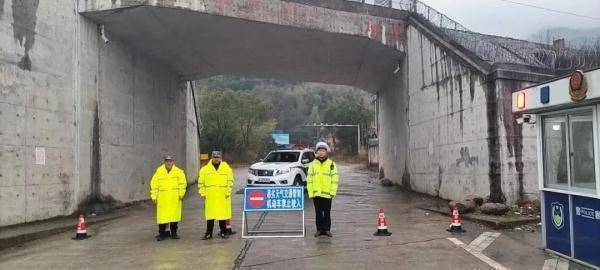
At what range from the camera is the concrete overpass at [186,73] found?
12.8 meters

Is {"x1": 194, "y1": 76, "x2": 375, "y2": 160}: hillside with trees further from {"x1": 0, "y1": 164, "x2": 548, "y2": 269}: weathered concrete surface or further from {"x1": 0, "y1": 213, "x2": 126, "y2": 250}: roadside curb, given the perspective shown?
{"x1": 0, "y1": 164, "x2": 548, "y2": 269}: weathered concrete surface

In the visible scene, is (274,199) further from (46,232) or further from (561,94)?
(561,94)

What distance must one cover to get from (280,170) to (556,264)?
38.4 ft

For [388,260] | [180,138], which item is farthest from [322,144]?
[180,138]

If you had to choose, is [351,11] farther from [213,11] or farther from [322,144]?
[322,144]

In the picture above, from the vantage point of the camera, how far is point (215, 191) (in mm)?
10312

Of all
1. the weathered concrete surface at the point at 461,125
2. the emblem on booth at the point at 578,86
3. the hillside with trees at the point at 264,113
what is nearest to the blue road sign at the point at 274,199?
the emblem on booth at the point at 578,86

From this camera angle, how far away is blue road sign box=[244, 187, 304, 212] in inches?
422

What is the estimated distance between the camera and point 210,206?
10250mm

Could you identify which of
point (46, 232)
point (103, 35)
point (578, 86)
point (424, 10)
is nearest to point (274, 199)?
point (46, 232)

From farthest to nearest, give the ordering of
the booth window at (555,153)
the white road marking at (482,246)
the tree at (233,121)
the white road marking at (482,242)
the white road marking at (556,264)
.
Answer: the tree at (233,121) < the white road marking at (482,242) < the booth window at (555,153) < the white road marking at (482,246) < the white road marking at (556,264)

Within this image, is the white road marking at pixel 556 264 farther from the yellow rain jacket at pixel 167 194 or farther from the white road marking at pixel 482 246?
the yellow rain jacket at pixel 167 194

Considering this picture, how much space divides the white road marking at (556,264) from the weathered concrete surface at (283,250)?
0.14m

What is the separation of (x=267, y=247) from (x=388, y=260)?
229 cm
